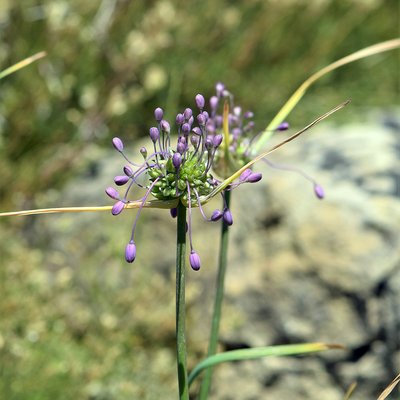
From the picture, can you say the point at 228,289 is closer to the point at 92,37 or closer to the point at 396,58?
the point at 92,37

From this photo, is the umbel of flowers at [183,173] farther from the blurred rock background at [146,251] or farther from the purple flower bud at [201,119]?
the blurred rock background at [146,251]

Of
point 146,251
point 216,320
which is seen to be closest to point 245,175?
point 216,320

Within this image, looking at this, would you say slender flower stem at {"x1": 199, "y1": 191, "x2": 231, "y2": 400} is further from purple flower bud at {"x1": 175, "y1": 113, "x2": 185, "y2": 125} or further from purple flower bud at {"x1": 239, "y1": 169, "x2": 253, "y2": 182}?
purple flower bud at {"x1": 175, "y1": 113, "x2": 185, "y2": 125}

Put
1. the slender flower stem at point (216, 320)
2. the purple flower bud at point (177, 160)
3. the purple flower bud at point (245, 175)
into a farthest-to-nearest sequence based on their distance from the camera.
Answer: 1. the slender flower stem at point (216, 320)
2. the purple flower bud at point (245, 175)
3. the purple flower bud at point (177, 160)

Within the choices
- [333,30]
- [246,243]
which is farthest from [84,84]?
[333,30]

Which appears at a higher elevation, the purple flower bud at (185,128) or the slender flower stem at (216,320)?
the purple flower bud at (185,128)

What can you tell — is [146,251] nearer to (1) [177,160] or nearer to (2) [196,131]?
(2) [196,131]

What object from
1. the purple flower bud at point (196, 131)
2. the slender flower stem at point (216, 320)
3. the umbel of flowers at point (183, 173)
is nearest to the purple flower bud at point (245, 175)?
the umbel of flowers at point (183, 173)

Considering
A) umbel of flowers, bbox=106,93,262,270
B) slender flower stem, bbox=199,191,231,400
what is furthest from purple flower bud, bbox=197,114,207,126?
slender flower stem, bbox=199,191,231,400

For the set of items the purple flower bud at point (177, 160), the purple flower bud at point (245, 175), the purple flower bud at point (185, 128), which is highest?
the purple flower bud at point (185, 128)
